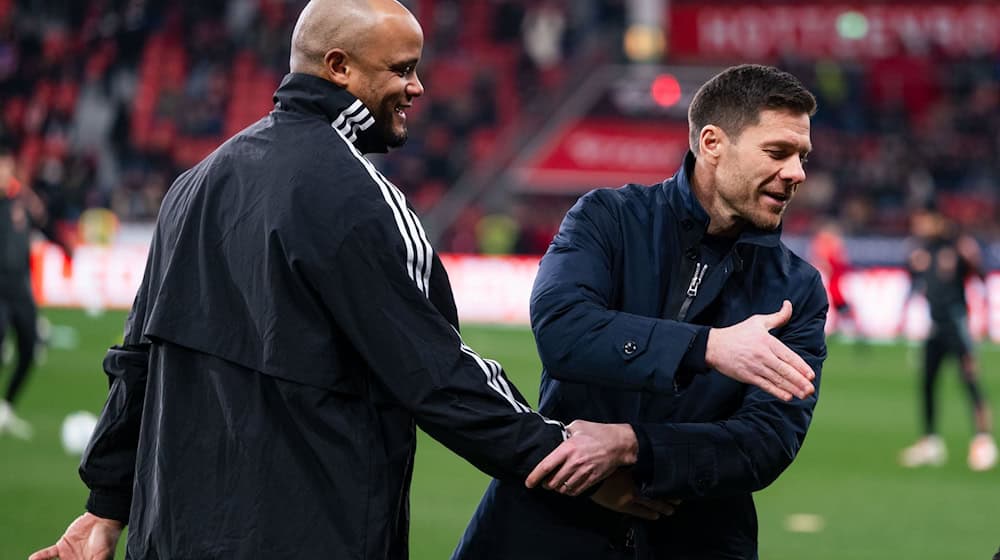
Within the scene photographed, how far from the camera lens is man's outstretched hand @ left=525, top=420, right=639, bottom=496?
304cm

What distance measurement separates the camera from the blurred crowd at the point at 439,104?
2728 centimetres

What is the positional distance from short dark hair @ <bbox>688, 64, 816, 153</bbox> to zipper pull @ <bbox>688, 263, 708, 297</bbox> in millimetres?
313

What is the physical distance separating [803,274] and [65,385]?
475 inches

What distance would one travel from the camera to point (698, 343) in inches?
119

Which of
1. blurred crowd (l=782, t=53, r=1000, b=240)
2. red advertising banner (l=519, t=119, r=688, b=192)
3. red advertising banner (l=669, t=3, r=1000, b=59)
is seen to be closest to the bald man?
blurred crowd (l=782, t=53, r=1000, b=240)

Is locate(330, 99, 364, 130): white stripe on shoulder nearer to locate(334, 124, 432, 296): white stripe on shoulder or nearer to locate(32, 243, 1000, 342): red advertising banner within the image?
locate(334, 124, 432, 296): white stripe on shoulder

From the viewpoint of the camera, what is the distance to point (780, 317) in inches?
122

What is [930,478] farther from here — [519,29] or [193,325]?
[519,29]

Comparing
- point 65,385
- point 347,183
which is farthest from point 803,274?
point 65,385

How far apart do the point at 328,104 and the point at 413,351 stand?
0.58 metres

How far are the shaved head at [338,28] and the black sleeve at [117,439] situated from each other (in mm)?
766

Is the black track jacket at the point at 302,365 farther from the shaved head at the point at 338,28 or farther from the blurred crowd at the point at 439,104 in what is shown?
the blurred crowd at the point at 439,104

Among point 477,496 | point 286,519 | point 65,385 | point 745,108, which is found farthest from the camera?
point 65,385

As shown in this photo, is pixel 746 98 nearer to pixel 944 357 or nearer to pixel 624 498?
pixel 624 498
